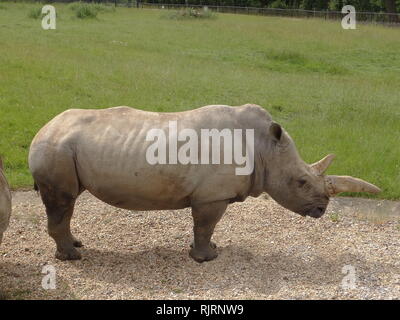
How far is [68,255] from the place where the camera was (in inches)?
257

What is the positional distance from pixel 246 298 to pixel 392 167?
18.7 ft

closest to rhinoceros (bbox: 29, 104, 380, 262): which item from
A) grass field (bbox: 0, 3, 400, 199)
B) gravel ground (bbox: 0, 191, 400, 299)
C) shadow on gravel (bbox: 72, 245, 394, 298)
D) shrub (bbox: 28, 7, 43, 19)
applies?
shadow on gravel (bbox: 72, 245, 394, 298)

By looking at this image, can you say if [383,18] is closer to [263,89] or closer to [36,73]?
[263,89]

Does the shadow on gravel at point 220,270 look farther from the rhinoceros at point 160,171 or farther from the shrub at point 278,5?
the shrub at point 278,5

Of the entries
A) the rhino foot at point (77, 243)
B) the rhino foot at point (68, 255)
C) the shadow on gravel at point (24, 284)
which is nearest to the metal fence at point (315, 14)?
the rhino foot at point (77, 243)

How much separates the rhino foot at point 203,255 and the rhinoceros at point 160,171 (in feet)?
0.04

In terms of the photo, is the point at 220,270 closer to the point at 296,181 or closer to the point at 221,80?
the point at 296,181

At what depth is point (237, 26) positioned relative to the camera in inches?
1363

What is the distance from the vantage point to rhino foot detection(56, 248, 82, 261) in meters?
6.53

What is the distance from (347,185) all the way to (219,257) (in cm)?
166

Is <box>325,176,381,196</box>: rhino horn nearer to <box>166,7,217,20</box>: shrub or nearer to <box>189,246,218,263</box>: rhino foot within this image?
<box>189,246,218,263</box>: rhino foot

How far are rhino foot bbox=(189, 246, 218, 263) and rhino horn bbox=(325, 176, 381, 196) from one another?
4.92 ft

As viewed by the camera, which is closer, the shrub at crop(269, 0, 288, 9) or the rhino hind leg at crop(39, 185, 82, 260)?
the rhino hind leg at crop(39, 185, 82, 260)
